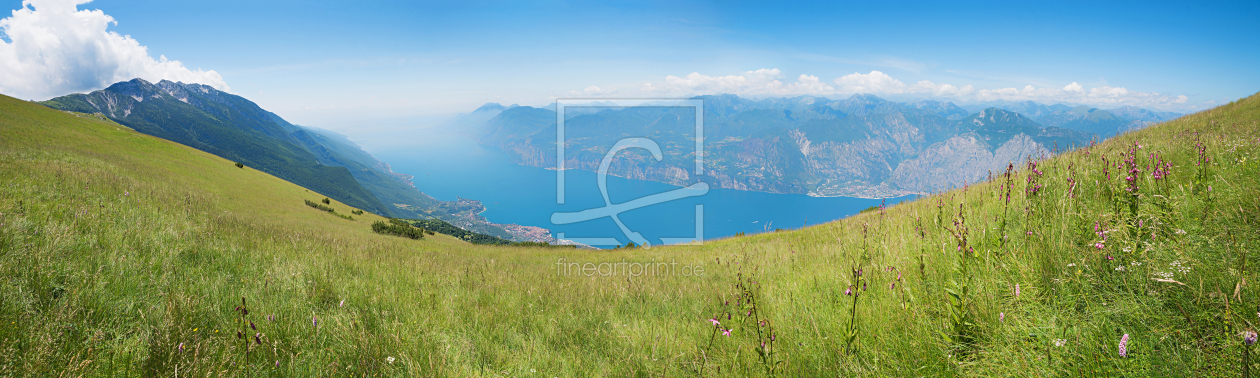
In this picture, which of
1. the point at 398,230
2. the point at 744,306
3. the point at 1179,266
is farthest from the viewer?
the point at 398,230

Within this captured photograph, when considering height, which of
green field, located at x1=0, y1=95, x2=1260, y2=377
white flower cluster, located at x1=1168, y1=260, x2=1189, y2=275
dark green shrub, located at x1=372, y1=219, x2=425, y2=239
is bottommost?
dark green shrub, located at x1=372, y1=219, x2=425, y2=239

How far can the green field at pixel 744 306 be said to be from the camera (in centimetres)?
206

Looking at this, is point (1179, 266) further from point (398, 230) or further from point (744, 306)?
point (398, 230)

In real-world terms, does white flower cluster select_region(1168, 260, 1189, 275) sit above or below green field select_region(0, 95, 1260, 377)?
above

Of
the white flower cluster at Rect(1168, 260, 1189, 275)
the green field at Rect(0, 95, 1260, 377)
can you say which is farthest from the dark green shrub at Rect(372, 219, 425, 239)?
the white flower cluster at Rect(1168, 260, 1189, 275)

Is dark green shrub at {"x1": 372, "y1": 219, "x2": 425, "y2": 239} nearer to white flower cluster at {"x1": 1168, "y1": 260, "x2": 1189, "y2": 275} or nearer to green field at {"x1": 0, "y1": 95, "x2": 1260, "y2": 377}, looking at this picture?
green field at {"x1": 0, "y1": 95, "x2": 1260, "y2": 377}

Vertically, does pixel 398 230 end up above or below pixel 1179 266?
below

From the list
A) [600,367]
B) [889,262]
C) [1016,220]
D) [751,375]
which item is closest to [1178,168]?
[1016,220]

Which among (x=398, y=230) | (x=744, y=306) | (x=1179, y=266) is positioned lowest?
(x=398, y=230)

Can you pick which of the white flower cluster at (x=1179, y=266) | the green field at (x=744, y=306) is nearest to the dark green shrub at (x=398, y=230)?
the green field at (x=744, y=306)

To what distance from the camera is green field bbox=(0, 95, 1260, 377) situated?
6.77ft

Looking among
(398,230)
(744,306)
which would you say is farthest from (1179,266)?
(398,230)

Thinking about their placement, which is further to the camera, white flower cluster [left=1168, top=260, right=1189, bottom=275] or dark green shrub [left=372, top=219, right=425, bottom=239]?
dark green shrub [left=372, top=219, right=425, bottom=239]

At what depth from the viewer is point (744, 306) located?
3453 millimetres
